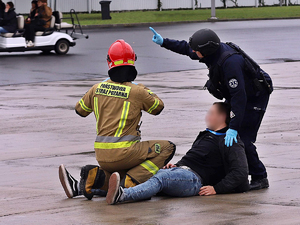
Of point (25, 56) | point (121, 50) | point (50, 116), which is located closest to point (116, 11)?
point (25, 56)

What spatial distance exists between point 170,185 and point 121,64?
1101mm

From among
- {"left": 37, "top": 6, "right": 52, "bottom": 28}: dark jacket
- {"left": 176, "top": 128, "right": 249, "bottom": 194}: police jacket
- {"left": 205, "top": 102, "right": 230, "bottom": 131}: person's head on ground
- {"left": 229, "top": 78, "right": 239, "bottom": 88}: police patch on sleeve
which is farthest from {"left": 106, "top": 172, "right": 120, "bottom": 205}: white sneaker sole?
{"left": 37, "top": 6, "right": 52, "bottom": 28}: dark jacket

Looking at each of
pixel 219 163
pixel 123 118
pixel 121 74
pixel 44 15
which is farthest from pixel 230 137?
pixel 44 15

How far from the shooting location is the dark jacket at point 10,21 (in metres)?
22.9

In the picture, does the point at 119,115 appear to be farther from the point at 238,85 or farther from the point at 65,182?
the point at 238,85

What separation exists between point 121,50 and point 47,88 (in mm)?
10059

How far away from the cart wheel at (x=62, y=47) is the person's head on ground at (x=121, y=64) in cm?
1857

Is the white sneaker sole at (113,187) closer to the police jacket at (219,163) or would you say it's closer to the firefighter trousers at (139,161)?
the firefighter trousers at (139,161)

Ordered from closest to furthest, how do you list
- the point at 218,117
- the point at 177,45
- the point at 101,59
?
the point at 218,117
the point at 177,45
the point at 101,59

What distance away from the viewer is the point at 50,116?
11336mm

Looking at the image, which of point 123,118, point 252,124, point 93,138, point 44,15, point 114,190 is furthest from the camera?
point 44,15

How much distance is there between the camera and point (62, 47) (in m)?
24.3

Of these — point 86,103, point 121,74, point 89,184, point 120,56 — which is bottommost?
point 89,184

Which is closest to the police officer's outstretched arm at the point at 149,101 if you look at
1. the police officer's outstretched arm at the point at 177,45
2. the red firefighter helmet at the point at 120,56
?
the red firefighter helmet at the point at 120,56
